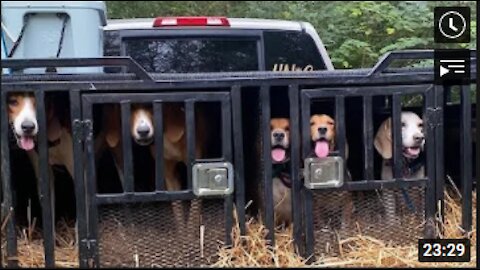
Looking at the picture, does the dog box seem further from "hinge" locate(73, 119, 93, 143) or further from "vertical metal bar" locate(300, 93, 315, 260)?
"vertical metal bar" locate(300, 93, 315, 260)

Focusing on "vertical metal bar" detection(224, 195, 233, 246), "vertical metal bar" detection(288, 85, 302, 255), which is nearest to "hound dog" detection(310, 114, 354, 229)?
"vertical metal bar" detection(288, 85, 302, 255)

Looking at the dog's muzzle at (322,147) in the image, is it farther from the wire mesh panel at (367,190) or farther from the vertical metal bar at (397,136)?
the vertical metal bar at (397,136)

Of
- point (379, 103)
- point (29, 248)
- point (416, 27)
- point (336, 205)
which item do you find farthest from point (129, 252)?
point (416, 27)

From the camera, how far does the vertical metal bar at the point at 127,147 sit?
2.92 metres

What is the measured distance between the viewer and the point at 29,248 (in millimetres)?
3221

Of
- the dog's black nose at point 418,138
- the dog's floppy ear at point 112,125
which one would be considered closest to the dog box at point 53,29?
the dog's floppy ear at point 112,125

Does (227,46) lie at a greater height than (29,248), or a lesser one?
greater

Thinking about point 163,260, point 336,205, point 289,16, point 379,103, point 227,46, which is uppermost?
point 289,16

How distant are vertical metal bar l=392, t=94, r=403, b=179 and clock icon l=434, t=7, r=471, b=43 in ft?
1.68

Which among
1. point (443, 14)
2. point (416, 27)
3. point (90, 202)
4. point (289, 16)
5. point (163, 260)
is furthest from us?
point (289, 16)

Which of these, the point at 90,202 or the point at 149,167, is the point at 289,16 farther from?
the point at 90,202

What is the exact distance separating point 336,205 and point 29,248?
4.78 ft

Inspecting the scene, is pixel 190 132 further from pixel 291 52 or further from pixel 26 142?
pixel 291 52
